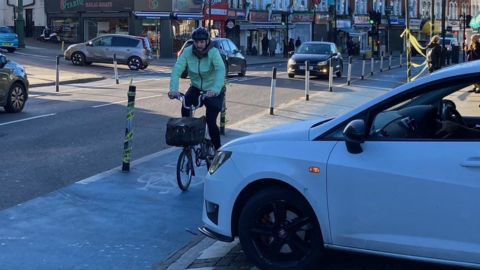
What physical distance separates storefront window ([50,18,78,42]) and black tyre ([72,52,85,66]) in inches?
705

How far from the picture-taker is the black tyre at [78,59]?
3441 centimetres

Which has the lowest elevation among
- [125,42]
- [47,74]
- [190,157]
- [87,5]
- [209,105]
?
[190,157]

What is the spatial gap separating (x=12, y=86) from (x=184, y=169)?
8.36 metres

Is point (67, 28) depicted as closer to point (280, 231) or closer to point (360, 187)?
point (280, 231)

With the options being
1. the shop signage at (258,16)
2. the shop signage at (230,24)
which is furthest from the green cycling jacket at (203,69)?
the shop signage at (258,16)

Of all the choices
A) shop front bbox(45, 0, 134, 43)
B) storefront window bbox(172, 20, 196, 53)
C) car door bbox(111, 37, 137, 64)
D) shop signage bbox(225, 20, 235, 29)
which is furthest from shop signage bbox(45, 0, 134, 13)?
car door bbox(111, 37, 137, 64)

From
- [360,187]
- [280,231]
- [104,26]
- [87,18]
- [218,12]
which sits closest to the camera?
[360,187]

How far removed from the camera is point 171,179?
8758 millimetres

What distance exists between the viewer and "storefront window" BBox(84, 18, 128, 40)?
50.2 m

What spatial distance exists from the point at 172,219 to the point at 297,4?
6147cm

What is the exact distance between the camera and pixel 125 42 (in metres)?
34.0

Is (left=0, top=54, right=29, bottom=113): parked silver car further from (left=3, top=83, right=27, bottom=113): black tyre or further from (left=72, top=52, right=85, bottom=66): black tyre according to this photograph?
(left=72, top=52, right=85, bottom=66): black tyre

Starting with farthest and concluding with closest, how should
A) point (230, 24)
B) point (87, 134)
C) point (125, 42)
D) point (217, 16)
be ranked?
point (217, 16) → point (230, 24) → point (125, 42) → point (87, 134)

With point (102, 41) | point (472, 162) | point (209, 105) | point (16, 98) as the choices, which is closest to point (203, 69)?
point (209, 105)
